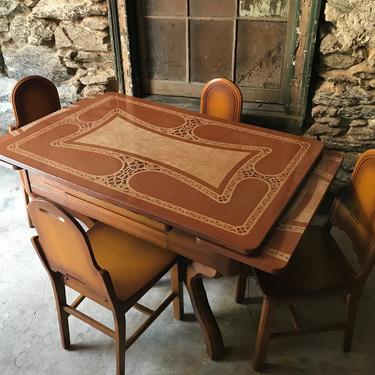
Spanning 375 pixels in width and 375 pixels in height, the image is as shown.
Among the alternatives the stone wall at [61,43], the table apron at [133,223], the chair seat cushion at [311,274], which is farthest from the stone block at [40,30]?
the chair seat cushion at [311,274]

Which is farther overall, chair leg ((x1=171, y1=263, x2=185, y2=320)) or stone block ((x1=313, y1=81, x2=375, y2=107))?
stone block ((x1=313, y1=81, x2=375, y2=107))

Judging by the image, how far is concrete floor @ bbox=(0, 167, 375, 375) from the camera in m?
1.77

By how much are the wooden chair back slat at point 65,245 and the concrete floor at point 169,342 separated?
19.0 inches

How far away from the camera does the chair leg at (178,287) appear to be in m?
1.80

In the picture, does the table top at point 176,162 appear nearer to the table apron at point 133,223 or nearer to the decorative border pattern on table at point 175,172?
the decorative border pattern on table at point 175,172

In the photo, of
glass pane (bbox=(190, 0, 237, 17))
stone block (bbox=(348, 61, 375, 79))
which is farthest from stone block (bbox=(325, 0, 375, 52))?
glass pane (bbox=(190, 0, 237, 17))

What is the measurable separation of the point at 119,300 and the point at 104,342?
0.50 meters

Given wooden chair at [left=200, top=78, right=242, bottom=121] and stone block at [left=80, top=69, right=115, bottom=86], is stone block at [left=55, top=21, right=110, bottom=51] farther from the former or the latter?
wooden chair at [left=200, top=78, right=242, bottom=121]

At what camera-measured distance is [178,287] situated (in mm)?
1857

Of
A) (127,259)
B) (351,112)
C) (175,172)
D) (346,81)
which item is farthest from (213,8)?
(127,259)

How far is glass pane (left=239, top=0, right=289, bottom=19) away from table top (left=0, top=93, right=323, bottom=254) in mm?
801

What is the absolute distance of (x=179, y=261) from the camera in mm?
1759

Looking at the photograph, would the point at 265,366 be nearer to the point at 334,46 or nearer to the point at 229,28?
the point at 334,46

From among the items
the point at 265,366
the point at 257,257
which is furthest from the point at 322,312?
the point at 257,257
